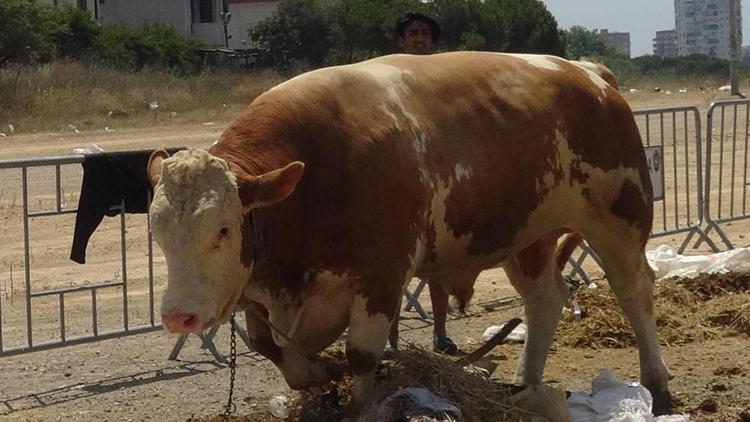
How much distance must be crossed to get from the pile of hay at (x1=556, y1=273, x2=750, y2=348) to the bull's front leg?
10.7 feet

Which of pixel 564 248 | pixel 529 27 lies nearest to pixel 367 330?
pixel 564 248

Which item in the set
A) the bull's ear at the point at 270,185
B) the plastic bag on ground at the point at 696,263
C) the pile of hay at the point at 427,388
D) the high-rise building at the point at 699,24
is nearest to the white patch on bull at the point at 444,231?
the pile of hay at the point at 427,388

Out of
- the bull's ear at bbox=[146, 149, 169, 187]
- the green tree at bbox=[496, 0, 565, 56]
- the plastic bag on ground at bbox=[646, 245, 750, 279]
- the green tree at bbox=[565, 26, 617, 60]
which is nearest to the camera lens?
the bull's ear at bbox=[146, 149, 169, 187]

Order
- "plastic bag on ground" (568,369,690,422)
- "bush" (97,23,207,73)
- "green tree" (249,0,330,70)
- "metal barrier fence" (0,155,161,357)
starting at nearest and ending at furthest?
"plastic bag on ground" (568,369,690,422) → "metal barrier fence" (0,155,161,357) → "bush" (97,23,207,73) → "green tree" (249,0,330,70)

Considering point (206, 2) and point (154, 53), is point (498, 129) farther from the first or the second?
point (206, 2)

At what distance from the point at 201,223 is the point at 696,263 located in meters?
6.51

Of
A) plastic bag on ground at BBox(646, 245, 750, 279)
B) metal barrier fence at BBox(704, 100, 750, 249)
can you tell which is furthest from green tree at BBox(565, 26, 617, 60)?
plastic bag on ground at BBox(646, 245, 750, 279)

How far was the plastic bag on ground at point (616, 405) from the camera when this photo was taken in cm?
643

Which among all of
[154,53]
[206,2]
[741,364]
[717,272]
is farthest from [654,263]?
[206,2]

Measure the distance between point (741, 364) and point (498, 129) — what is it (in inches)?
112

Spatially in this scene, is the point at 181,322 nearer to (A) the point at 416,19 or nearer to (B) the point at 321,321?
(B) the point at 321,321

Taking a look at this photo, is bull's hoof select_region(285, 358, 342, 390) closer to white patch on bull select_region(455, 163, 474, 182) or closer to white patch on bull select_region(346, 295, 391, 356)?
white patch on bull select_region(346, 295, 391, 356)

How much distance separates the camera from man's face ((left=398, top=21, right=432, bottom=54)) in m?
8.78

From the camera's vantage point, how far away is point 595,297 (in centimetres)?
956
